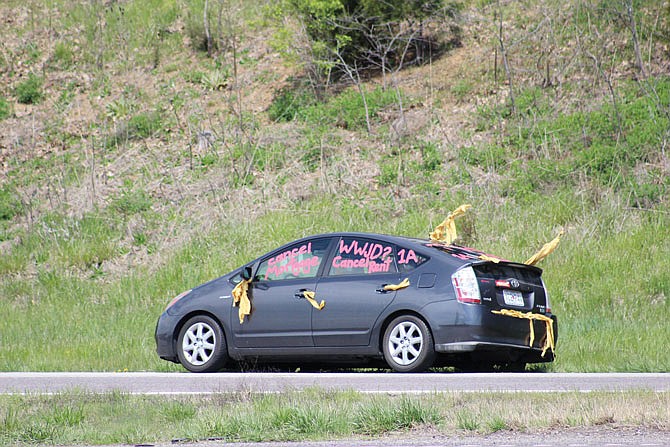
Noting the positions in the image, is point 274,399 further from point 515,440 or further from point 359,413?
point 515,440

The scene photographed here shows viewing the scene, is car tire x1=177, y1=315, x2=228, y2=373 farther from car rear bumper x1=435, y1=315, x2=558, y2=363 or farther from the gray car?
car rear bumper x1=435, y1=315, x2=558, y2=363

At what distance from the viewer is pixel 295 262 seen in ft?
37.4

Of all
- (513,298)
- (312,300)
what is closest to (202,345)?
(312,300)

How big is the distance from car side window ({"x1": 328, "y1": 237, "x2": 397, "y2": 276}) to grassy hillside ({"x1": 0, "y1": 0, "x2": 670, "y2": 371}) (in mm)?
4116

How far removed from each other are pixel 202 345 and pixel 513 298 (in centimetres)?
373

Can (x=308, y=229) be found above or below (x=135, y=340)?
above

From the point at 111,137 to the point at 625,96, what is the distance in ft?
44.9

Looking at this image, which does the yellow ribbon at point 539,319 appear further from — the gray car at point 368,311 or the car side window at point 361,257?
the car side window at point 361,257

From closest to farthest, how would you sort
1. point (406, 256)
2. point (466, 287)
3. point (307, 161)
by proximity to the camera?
point (466, 287)
point (406, 256)
point (307, 161)

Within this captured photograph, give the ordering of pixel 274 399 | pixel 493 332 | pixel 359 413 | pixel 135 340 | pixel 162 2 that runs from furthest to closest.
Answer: pixel 162 2 → pixel 135 340 → pixel 493 332 → pixel 274 399 → pixel 359 413

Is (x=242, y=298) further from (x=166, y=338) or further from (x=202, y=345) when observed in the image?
(x=166, y=338)

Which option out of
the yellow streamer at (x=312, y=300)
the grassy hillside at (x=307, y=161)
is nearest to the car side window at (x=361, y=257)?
the yellow streamer at (x=312, y=300)

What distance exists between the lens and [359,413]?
678 centimetres

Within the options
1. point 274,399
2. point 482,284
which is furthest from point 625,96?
point 274,399
